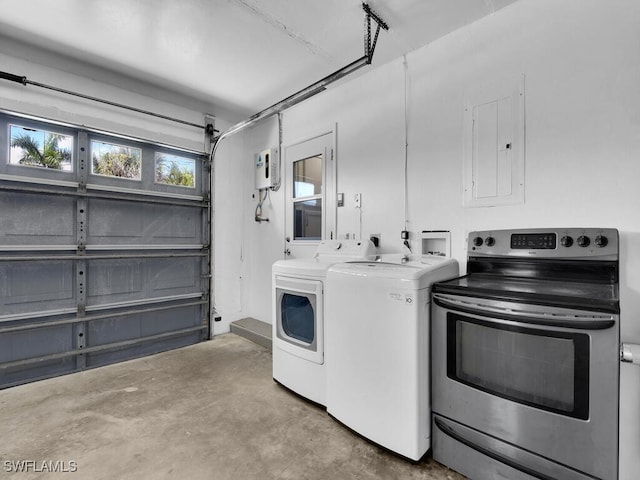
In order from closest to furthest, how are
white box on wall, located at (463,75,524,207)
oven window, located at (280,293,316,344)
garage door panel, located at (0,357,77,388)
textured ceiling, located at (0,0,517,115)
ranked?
white box on wall, located at (463,75,524,207)
textured ceiling, located at (0,0,517,115)
oven window, located at (280,293,316,344)
garage door panel, located at (0,357,77,388)

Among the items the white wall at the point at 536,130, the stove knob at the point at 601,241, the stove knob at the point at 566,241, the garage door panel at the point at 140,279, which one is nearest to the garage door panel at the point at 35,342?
the garage door panel at the point at 140,279

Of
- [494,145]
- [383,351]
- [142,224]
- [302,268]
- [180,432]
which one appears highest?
[494,145]

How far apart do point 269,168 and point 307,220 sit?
91 cm

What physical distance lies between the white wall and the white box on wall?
0.05 metres

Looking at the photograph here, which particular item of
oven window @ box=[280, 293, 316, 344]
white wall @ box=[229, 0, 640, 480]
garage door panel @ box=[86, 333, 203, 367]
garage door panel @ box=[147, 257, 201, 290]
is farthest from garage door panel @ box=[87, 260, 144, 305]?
white wall @ box=[229, 0, 640, 480]

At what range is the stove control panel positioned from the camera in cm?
160

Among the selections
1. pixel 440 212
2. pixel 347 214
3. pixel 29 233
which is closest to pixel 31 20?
pixel 29 233

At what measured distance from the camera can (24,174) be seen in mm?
2658

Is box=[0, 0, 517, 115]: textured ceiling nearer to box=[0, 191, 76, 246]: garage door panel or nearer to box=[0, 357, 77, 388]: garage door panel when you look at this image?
box=[0, 191, 76, 246]: garage door panel

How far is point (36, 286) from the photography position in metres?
2.72

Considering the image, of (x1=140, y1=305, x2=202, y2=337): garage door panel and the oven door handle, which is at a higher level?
the oven door handle

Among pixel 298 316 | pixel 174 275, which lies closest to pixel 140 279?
pixel 174 275

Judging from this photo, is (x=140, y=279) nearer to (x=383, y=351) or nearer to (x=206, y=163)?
(x=206, y=163)

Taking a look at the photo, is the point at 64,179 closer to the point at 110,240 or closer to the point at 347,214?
the point at 110,240
